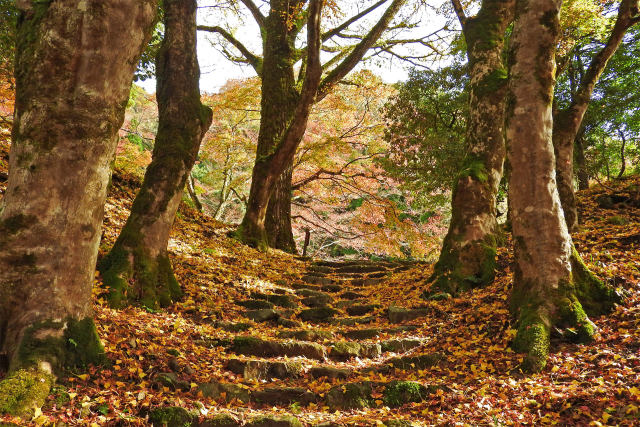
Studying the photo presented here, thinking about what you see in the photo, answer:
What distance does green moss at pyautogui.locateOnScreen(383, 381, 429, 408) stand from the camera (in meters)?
3.31

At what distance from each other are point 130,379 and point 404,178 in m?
9.92

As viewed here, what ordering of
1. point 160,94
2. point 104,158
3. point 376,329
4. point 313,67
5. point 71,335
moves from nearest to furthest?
1. point 71,335
2. point 104,158
3. point 376,329
4. point 160,94
5. point 313,67

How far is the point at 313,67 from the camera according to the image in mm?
8008

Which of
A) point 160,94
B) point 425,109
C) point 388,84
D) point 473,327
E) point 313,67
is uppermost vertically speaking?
point 388,84

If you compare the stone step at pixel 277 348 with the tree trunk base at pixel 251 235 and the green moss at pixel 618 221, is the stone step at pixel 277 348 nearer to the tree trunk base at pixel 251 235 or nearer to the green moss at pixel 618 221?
the tree trunk base at pixel 251 235

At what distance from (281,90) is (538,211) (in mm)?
8621

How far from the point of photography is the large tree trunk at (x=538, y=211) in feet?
12.7

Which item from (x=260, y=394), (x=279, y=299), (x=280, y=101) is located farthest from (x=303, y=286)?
(x=280, y=101)

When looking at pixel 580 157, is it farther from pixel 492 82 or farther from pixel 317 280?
pixel 317 280

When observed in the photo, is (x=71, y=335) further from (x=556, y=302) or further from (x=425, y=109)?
(x=425, y=109)

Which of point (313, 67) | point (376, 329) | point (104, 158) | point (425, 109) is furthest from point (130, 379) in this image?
point (425, 109)

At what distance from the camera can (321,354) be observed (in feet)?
14.5

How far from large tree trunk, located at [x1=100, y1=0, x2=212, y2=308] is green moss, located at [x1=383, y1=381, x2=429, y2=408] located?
3.19m

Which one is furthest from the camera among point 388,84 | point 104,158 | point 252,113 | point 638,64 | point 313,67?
point 252,113
